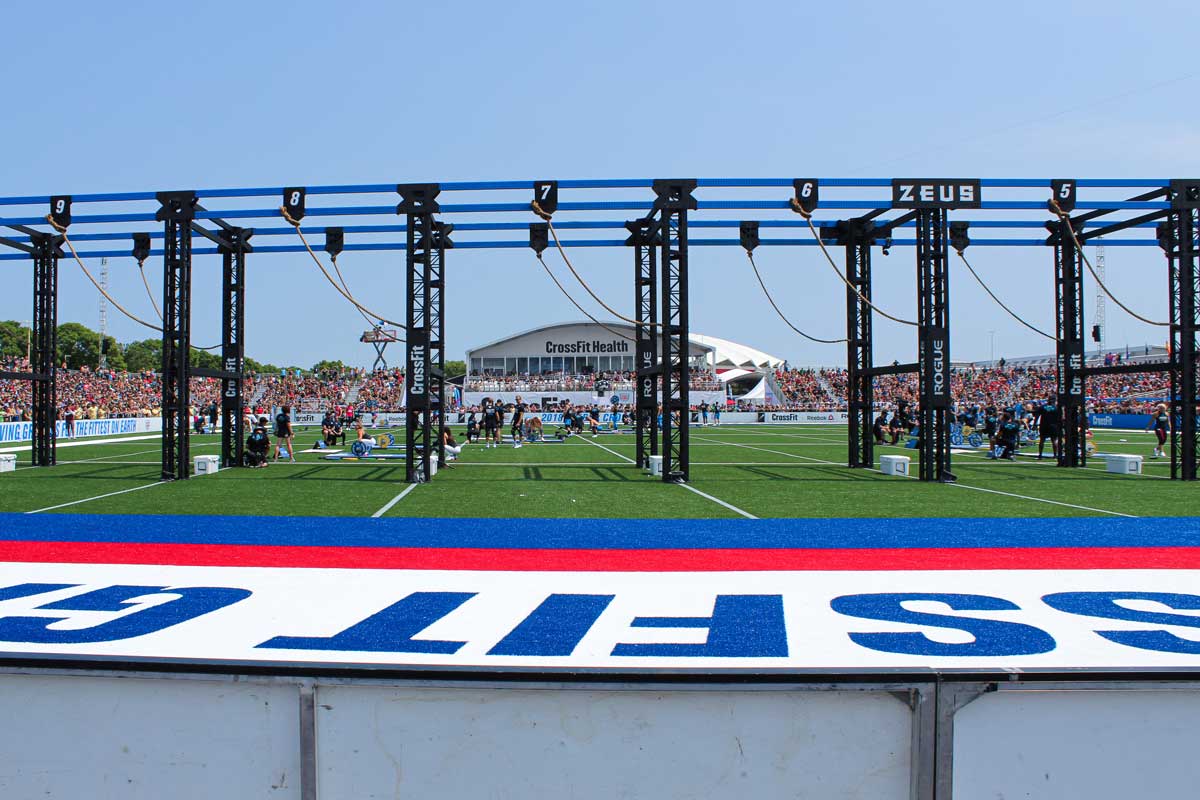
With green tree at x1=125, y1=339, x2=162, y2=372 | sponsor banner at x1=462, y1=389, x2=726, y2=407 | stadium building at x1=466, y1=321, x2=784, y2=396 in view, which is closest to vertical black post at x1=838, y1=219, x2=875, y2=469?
sponsor banner at x1=462, y1=389, x2=726, y2=407

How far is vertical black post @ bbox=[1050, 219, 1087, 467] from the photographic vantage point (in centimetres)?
2098

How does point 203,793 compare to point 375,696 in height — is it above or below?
below

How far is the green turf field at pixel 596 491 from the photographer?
40.7 ft

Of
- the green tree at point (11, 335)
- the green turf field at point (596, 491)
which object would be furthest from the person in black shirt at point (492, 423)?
the green tree at point (11, 335)

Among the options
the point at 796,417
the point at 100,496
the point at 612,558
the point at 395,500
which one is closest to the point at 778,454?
the point at 395,500

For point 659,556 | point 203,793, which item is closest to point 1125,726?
point 203,793

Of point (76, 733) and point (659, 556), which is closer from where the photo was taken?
point (76, 733)

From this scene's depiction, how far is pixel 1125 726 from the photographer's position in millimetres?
2654

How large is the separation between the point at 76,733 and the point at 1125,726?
3601 mm

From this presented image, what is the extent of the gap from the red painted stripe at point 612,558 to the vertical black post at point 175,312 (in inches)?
352

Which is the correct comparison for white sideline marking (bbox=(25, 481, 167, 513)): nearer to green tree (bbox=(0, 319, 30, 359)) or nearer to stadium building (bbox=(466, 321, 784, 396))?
stadium building (bbox=(466, 321, 784, 396))

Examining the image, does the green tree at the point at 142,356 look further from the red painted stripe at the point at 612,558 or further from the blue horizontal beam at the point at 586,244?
the red painted stripe at the point at 612,558

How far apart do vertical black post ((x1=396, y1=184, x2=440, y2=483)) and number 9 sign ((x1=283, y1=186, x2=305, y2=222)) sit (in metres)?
2.07

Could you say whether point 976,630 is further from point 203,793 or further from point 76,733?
point 76,733
